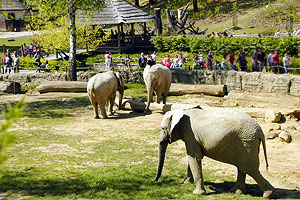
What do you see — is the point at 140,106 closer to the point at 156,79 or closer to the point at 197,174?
the point at 156,79

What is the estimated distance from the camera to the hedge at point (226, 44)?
28.4 m

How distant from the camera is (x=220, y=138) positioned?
865 centimetres

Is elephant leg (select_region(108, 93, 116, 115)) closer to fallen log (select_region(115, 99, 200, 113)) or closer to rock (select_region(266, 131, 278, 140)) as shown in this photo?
fallen log (select_region(115, 99, 200, 113))

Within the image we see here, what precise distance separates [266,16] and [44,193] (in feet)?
126

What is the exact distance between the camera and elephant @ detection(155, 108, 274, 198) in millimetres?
8562

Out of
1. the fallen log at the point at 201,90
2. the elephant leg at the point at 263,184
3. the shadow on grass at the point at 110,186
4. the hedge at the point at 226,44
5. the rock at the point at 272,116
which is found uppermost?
the hedge at the point at 226,44

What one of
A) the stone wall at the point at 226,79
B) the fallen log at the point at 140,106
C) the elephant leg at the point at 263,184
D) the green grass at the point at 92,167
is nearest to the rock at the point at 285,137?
the green grass at the point at 92,167

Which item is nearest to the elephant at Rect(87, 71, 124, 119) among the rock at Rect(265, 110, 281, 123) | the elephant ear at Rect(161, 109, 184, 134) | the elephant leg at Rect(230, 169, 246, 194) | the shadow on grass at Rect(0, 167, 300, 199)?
the rock at Rect(265, 110, 281, 123)

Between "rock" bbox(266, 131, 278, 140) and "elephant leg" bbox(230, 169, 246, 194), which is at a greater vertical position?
"rock" bbox(266, 131, 278, 140)

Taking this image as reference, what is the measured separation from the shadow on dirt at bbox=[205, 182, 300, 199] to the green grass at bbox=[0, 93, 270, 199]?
0.07 feet

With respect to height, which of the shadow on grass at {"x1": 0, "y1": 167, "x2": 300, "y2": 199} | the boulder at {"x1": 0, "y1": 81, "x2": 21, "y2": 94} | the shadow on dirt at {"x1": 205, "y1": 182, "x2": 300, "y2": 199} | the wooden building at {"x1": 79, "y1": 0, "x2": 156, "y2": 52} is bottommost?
the shadow on dirt at {"x1": 205, "y1": 182, "x2": 300, "y2": 199}

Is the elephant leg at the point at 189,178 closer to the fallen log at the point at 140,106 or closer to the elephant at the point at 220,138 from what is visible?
the elephant at the point at 220,138

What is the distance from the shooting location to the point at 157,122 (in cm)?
1616

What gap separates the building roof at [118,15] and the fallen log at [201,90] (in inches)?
623
